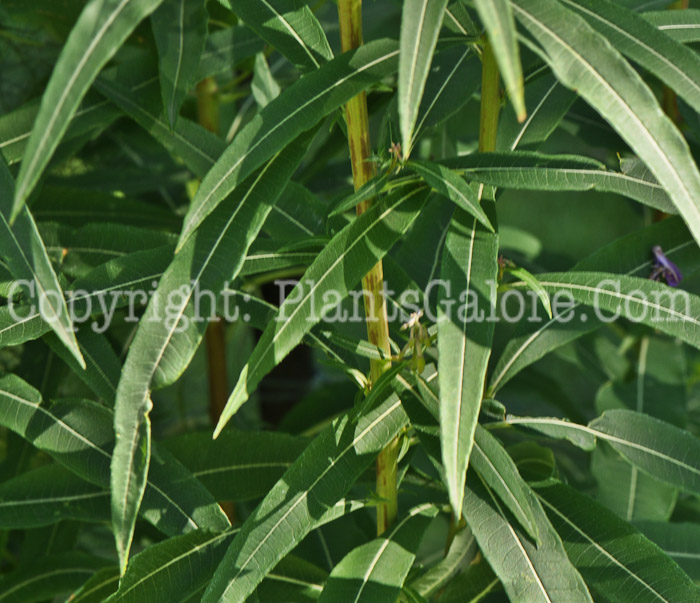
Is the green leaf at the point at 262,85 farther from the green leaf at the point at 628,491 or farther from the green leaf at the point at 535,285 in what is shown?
the green leaf at the point at 628,491

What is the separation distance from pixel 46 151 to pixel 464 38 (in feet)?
0.95

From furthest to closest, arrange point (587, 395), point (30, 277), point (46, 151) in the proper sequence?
point (587, 395) < point (30, 277) < point (46, 151)

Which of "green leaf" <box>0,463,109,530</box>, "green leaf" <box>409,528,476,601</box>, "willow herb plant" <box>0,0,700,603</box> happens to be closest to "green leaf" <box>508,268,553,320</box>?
"willow herb plant" <box>0,0,700,603</box>

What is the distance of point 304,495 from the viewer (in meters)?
0.55

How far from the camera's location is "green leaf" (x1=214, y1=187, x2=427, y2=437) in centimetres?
49

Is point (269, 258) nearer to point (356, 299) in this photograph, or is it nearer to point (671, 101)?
point (356, 299)

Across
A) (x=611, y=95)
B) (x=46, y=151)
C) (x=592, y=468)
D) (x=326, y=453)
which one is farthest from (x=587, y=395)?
(x=46, y=151)

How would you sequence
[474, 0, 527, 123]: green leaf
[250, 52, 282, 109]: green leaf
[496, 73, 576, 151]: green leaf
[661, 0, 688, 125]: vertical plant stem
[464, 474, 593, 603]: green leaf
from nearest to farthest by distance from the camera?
1. [474, 0, 527, 123]: green leaf
2. [464, 474, 593, 603]: green leaf
3. [496, 73, 576, 151]: green leaf
4. [250, 52, 282, 109]: green leaf
5. [661, 0, 688, 125]: vertical plant stem

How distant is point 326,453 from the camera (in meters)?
0.57

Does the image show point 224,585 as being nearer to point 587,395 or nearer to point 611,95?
point 611,95

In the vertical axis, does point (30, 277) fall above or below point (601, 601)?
above

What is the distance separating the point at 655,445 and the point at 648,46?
313 millimetres

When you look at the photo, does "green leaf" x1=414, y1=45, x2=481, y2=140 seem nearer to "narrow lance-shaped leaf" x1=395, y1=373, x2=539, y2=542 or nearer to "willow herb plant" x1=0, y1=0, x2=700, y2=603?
"willow herb plant" x1=0, y1=0, x2=700, y2=603

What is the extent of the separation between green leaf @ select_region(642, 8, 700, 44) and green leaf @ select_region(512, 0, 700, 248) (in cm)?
21
